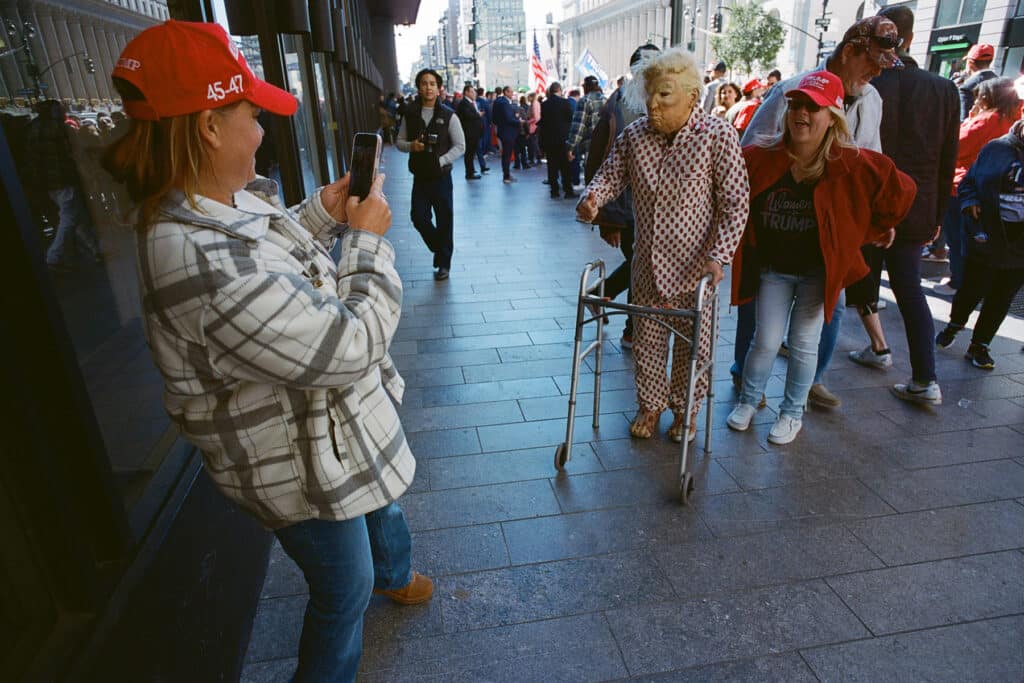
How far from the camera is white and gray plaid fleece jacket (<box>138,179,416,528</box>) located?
49.8 inches

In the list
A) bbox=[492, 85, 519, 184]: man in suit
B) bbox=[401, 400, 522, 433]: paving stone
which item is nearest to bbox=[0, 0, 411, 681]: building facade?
bbox=[401, 400, 522, 433]: paving stone

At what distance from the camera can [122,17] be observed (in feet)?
8.30

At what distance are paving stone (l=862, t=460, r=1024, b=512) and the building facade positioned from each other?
2801 mm

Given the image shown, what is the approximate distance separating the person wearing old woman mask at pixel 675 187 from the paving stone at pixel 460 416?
99cm

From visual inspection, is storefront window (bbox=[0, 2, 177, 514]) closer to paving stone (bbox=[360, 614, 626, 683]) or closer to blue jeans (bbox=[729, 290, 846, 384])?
paving stone (bbox=[360, 614, 626, 683])

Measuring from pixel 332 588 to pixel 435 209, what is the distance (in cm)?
543

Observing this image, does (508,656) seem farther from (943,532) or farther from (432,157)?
(432,157)

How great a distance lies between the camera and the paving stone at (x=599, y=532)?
275cm

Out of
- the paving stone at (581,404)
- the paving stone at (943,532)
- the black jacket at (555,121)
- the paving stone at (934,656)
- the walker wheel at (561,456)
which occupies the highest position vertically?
the black jacket at (555,121)

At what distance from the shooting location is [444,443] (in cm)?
360

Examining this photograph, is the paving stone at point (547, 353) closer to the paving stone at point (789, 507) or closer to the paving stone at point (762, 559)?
the paving stone at point (789, 507)

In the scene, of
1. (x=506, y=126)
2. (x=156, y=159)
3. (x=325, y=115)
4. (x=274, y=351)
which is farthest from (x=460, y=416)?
(x=506, y=126)

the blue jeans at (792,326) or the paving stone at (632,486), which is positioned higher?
the blue jeans at (792,326)

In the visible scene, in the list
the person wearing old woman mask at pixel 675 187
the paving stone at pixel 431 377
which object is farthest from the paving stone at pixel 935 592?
the paving stone at pixel 431 377
